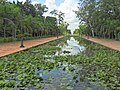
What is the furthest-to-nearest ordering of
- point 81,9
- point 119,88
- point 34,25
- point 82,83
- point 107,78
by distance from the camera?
point 81,9 < point 34,25 < point 107,78 < point 82,83 < point 119,88

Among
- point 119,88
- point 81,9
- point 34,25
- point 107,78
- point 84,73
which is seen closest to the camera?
point 119,88

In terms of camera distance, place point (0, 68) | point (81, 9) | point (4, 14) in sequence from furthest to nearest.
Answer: point (81, 9) < point (4, 14) < point (0, 68)

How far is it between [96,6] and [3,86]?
36.3 meters

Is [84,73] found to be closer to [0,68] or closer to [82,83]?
[82,83]

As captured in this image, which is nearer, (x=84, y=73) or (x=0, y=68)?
(x=84, y=73)

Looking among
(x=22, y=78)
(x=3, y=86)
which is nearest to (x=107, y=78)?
(x=22, y=78)

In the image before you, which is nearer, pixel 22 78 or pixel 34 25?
pixel 22 78

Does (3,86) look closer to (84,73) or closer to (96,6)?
(84,73)

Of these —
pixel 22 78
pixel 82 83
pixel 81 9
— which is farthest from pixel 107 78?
pixel 81 9

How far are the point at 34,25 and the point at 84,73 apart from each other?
33.2 m

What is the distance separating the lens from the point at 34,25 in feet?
130

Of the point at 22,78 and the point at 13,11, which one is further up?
the point at 13,11

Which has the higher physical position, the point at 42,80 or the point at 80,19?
the point at 80,19

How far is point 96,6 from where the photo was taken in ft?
131
